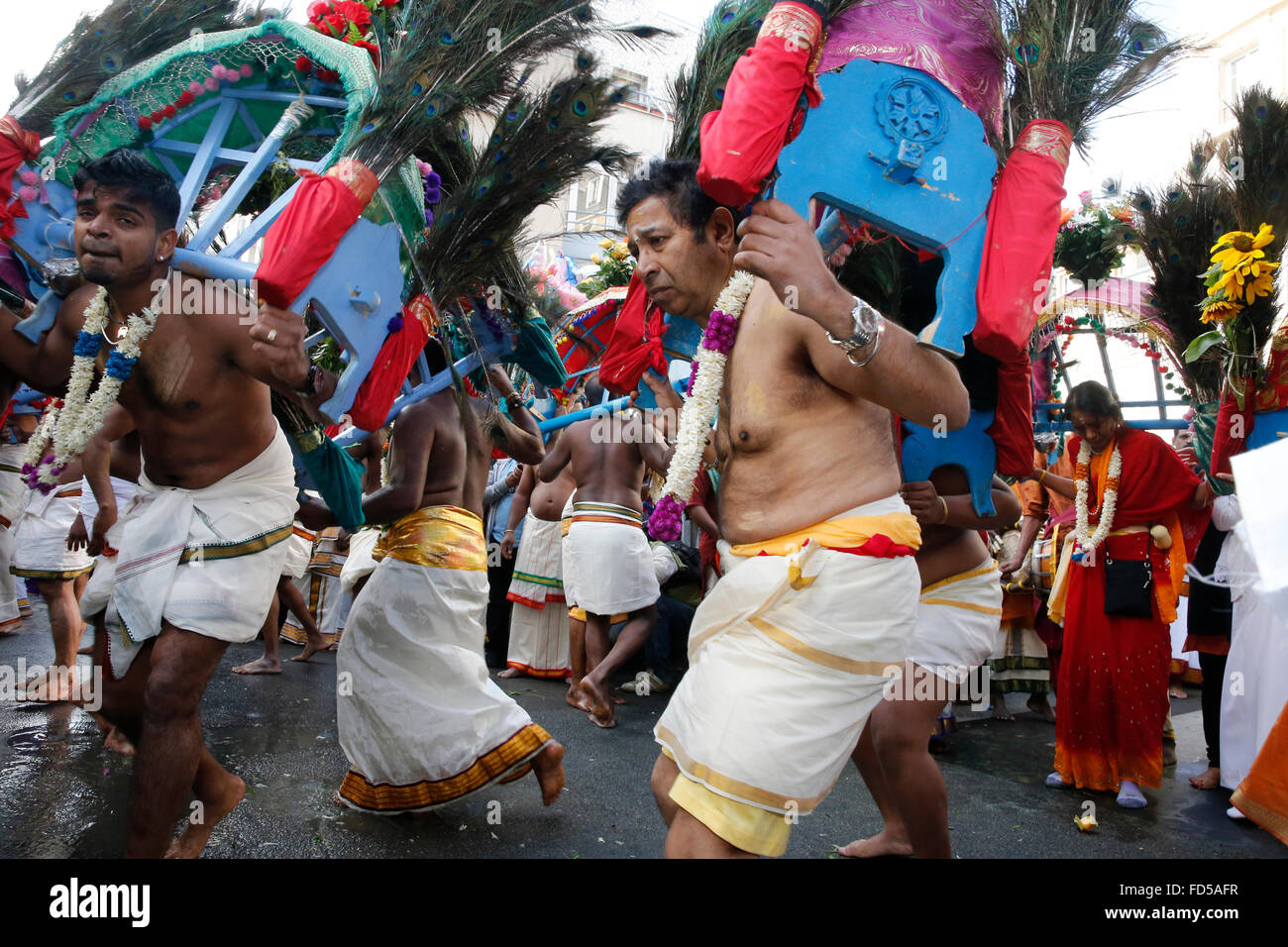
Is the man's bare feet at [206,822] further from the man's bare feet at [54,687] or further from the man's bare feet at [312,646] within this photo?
the man's bare feet at [312,646]

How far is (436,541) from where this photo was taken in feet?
11.9

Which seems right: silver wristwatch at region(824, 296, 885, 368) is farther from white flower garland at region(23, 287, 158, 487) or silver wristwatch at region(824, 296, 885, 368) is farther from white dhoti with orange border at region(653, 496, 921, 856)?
white flower garland at region(23, 287, 158, 487)

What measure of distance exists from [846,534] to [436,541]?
2.07 m

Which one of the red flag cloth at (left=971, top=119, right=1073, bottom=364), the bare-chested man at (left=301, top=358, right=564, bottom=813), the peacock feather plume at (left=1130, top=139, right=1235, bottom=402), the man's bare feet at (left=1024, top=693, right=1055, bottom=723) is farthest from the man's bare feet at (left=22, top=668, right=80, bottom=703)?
the man's bare feet at (left=1024, top=693, right=1055, bottom=723)

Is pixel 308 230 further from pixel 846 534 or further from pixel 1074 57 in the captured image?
pixel 1074 57

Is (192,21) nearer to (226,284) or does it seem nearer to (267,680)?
(226,284)

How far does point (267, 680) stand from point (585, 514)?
7.55 ft

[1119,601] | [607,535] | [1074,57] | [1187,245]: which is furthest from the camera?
[607,535]

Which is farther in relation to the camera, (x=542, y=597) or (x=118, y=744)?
(x=542, y=597)

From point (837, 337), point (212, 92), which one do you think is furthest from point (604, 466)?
point (837, 337)

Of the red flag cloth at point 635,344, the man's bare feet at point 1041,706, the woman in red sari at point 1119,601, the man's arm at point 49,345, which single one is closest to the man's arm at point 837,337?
the red flag cloth at point 635,344

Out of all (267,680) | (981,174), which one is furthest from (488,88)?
(267,680)

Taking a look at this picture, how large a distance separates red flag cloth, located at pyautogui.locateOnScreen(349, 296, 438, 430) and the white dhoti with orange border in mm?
1544
